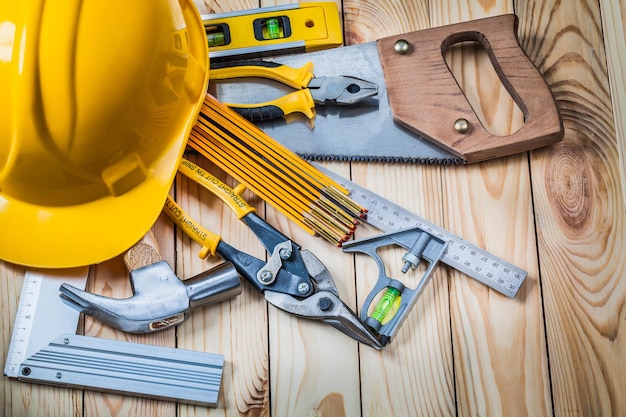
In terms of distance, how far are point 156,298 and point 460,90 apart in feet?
2.59

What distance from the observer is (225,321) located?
1588 mm

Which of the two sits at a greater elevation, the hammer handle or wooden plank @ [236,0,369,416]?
the hammer handle

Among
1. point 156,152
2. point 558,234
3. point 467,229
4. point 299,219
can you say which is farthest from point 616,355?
point 156,152

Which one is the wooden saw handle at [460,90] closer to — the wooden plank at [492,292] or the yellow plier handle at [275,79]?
the wooden plank at [492,292]

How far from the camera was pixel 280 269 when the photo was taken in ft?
5.06

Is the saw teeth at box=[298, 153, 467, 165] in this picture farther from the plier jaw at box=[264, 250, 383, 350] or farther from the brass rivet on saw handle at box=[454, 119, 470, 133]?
the plier jaw at box=[264, 250, 383, 350]

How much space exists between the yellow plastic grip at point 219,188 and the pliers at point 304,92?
0.54 ft

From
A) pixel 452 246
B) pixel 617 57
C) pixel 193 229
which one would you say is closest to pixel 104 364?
pixel 193 229

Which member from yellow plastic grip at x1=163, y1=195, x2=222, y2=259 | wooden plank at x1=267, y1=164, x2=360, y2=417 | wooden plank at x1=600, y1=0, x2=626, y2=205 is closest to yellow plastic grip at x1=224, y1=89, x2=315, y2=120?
yellow plastic grip at x1=163, y1=195, x2=222, y2=259

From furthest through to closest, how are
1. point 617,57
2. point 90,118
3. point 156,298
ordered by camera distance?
1. point 617,57
2. point 156,298
3. point 90,118

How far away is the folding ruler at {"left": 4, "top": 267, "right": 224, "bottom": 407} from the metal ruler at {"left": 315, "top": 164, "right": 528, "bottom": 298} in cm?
45

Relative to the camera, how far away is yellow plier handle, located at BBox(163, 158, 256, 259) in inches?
62.3

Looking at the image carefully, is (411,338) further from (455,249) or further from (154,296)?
(154,296)

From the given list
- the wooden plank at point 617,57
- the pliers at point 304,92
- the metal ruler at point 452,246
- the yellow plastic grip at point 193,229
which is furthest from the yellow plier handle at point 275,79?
the wooden plank at point 617,57
